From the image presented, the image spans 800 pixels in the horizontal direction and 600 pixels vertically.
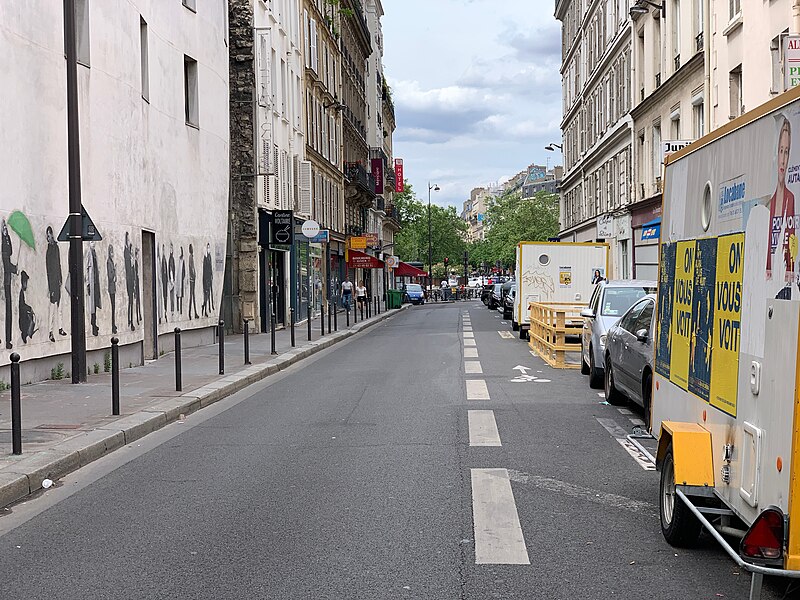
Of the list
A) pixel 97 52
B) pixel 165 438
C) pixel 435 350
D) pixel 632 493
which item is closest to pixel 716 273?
pixel 632 493

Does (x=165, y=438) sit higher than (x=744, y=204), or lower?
lower

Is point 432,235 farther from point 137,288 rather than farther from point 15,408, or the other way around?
point 15,408

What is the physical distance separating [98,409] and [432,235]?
117 metres

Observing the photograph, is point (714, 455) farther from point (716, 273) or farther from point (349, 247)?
point (349, 247)

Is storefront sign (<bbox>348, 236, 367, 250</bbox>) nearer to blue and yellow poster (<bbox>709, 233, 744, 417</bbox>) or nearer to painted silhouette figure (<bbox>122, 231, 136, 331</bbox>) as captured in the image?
painted silhouette figure (<bbox>122, 231, 136, 331</bbox>)

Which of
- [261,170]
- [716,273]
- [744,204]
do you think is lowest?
[716,273]

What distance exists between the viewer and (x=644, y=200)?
3381cm

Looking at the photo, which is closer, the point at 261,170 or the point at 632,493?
the point at 632,493

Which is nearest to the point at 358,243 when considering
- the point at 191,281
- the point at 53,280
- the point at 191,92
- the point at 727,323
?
the point at 191,92

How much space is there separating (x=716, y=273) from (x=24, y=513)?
196 inches

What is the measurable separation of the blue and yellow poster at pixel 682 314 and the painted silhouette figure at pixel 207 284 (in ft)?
57.3

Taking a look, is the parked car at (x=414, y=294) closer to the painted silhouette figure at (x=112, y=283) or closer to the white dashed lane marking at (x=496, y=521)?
the painted silhouette figure at (x=112, y=283)

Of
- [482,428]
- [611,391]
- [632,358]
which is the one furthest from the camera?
[611,391]

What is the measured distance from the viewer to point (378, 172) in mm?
70250
